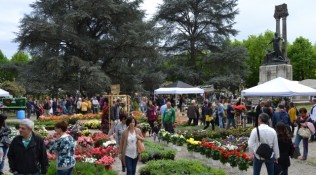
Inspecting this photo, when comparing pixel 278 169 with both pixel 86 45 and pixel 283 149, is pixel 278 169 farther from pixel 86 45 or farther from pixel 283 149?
pixel 86 45

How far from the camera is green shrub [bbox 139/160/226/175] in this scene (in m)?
8.29

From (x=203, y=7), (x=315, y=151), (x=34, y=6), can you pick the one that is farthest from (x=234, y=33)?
(x=315, y=151)

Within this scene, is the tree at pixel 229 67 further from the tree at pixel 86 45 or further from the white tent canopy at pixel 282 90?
the white tent canopy at pixel 282 90

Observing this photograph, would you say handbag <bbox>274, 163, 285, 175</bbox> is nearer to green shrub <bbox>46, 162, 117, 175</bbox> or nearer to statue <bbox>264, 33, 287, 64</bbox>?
green shrub <bbox>46, 162, 117, 175</bbox>

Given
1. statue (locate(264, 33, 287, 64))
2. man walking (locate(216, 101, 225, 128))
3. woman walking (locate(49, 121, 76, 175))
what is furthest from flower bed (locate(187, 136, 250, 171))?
statue (locate(264, 33, 287, 64))

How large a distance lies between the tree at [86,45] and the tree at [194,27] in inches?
314

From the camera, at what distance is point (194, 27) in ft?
147

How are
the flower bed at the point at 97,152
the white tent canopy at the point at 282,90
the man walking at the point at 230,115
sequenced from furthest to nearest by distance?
1. the man walking at the point at 230,115
2. the white tent canopy at the point at 282,90
3. the flower bed at the point at 97,152

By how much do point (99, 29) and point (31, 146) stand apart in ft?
110

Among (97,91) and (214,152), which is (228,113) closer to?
(214,152)

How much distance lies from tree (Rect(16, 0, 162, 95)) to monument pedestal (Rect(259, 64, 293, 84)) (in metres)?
11.0

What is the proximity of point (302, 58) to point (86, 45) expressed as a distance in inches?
1526

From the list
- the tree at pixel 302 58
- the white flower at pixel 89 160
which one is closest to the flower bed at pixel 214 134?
the white flower at pixel 89 160

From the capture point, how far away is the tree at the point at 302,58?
59.8m
